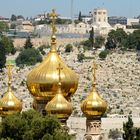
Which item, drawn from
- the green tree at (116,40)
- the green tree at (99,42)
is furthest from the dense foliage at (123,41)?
the green tree at (99,42)

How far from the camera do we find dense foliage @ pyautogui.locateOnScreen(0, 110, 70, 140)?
1705 centimetres

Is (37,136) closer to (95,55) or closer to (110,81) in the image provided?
(110,81)

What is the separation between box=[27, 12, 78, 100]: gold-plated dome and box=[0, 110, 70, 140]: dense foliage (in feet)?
5.67

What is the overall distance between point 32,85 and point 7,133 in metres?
2.32

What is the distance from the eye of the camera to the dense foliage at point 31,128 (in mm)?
17047

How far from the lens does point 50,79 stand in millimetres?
19375

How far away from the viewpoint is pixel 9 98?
2016 centimetres

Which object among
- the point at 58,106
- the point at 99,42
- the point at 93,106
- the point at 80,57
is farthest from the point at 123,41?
the point at 58,106

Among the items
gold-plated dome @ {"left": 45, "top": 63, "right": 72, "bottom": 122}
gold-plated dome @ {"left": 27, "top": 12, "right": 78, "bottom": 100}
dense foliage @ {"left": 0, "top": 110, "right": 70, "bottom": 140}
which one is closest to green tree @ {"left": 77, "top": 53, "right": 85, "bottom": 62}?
gold-plated dome @ {"left": 27, "top": 12, "right": 78, "bottom": 100}

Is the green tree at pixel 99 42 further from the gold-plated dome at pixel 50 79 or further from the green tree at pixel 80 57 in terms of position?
the gold-plated dome at pixel 50 79

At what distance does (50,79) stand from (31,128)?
7.71 ft

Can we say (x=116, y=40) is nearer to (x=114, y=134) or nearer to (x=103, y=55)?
(x=103, y=55)

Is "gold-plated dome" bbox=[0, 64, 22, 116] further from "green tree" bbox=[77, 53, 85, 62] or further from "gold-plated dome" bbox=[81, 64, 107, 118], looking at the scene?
"green tree" bbox=[77, 53, 85, 62]

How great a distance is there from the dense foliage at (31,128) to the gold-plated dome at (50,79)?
5.67 ft
